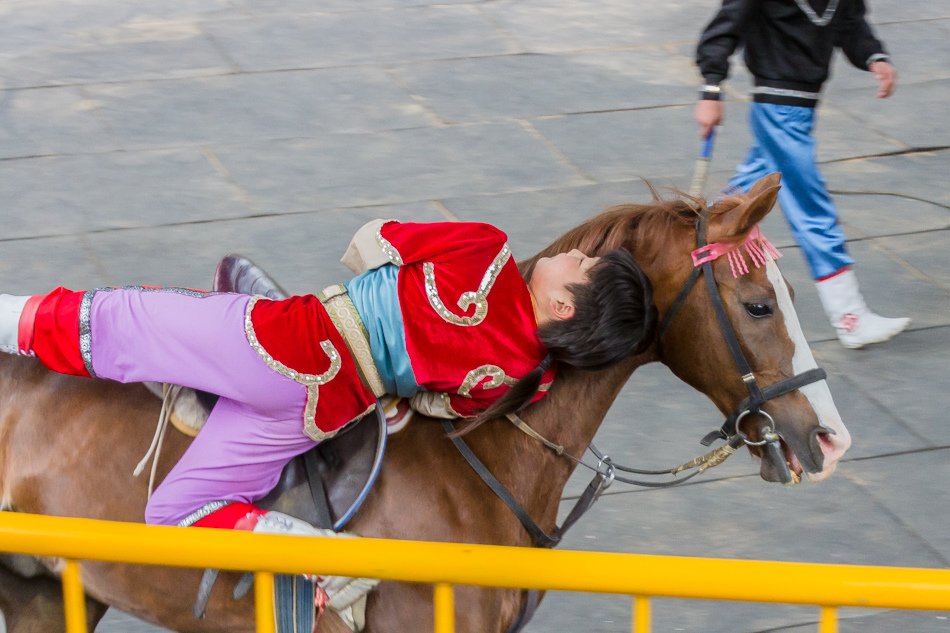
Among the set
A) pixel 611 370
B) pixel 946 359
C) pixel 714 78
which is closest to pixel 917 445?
pixel 946 359

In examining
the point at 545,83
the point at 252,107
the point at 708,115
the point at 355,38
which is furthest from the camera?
the point at 355,38

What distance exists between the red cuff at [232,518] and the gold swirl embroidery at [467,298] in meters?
0.62

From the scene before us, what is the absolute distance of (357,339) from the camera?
9.79 ft

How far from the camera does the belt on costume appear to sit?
298 centimetres

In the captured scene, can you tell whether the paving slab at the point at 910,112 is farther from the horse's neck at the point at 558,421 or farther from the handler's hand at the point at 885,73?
the horse's neck at the point at 558,421

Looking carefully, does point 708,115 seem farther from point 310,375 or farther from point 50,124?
point 50,124

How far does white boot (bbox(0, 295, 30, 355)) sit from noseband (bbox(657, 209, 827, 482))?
4.99 feet

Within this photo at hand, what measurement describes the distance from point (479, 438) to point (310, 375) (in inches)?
18.5

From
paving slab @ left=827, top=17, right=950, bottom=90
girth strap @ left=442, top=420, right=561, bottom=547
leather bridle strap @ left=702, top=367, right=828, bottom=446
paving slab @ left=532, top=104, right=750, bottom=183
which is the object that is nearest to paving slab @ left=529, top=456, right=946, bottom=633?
girth strap @ left=442, top=420, right=561, bottom=547

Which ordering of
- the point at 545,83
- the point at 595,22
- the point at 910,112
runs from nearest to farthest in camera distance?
the point at 910,112 → the point at 545,83 → the point at 595,22

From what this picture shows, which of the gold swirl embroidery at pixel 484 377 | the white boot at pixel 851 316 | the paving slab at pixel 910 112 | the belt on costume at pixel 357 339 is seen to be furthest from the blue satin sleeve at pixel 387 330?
the paving slab at pixel 910 112

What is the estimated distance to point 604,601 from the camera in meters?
4.21

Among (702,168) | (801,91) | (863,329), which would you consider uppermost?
(702,168)

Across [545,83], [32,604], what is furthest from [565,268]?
[545,83]
